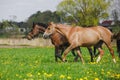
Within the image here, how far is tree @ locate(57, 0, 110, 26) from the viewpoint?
3492 inches

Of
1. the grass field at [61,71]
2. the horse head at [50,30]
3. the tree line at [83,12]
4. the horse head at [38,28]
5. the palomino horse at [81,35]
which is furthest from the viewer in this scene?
the tree line at [83,12]

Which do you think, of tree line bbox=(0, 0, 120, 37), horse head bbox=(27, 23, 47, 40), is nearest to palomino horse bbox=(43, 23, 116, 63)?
horse head bbox=(27, 23, 47, 40)

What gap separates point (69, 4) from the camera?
321ft

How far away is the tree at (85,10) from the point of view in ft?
291

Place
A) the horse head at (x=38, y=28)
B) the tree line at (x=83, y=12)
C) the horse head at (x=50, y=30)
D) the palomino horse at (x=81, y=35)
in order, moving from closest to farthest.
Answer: the palomino horse at (x=81, y=35) → the horse head at (x=50, y=30) → the horse head at (x=38, y=28) → the tree line at (x=83, y=12)

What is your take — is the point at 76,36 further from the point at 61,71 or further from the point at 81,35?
the point at 61,71

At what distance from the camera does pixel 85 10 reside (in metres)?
92.4

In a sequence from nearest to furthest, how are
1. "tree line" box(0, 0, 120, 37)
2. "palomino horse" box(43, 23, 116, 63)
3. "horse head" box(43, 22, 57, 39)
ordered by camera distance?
1. "palomino horse" box(43, 23, 116, 63)
2. "horse head" box(43, 22, 57, 39)
3. "tree line" box(0, 0, 120, 37)

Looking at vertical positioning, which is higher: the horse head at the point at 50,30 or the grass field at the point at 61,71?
the horse head at the point at 50,30

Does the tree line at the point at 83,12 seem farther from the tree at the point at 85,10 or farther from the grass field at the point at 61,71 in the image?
the grass field at the point at 61,71

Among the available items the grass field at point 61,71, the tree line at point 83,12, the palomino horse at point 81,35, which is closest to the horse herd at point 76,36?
the palomino horse at point 81,35

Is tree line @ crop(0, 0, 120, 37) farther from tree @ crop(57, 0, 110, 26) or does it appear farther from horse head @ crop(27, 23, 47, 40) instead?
horse head @ crop(27, 23, 47, 40)

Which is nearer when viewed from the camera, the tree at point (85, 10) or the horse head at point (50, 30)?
the horse head at point (50, 30)

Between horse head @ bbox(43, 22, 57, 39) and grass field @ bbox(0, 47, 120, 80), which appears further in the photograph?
horse head @ bbox(43, 22, 57, 39)
